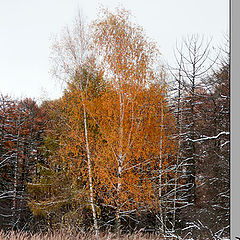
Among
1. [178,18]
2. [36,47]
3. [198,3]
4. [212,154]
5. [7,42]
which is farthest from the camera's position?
[36,47]

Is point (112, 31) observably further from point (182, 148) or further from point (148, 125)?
point (182, 148)

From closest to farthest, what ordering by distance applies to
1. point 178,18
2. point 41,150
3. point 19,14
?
point 178,18
point 19,14
point 41,150

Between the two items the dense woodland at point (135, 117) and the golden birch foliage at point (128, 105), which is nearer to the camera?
the dense woodland at point (135, 117)

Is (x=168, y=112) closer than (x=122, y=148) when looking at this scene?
No

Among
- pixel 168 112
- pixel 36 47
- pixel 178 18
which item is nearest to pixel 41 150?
pixel 36 47

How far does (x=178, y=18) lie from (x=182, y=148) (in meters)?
2.04

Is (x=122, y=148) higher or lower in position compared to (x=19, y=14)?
lower

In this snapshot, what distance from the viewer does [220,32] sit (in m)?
4.36

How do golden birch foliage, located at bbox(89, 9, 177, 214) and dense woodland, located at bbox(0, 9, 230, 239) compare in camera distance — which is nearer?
dense woodland, located at bbox(0, 9, 230, 239)

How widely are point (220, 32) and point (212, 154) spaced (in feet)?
6.89

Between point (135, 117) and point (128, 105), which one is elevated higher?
point (128, 105)

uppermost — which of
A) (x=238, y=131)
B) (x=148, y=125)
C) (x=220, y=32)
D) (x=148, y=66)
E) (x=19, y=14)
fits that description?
(x=19, y=14)

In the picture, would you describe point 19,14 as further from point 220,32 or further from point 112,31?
point 220,32

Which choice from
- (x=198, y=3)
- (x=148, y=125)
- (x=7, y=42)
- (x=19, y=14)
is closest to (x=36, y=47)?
(x=7, y=42)
